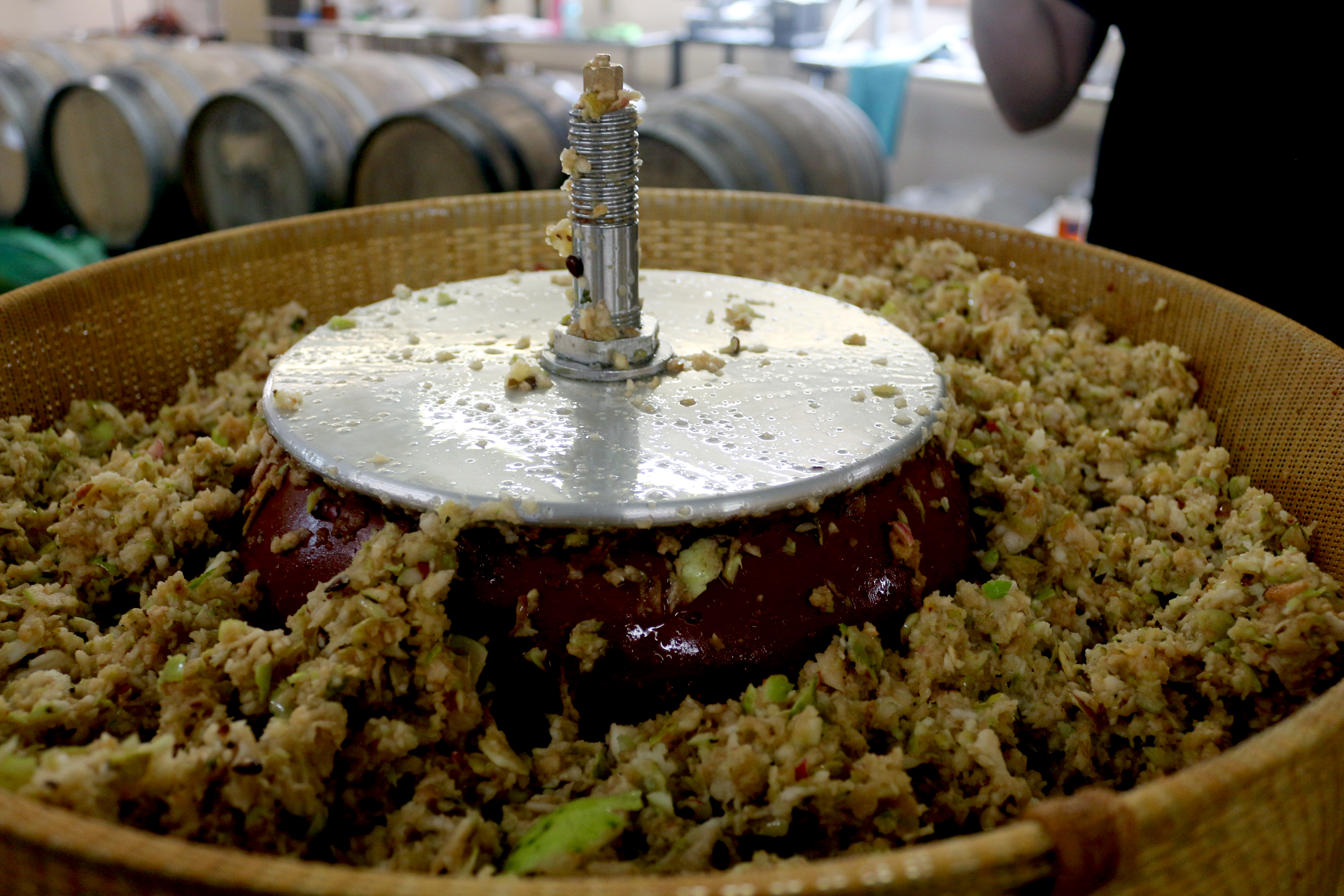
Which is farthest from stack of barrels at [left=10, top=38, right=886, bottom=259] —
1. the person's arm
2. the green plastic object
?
the person's arm

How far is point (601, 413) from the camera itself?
123 cm

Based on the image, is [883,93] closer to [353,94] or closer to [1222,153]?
[353,94]

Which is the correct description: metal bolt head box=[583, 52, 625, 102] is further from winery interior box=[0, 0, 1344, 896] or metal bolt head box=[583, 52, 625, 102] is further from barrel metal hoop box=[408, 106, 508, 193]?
barrel metal hoop box=[408, 106, 508, 193]

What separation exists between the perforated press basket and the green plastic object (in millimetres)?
1930

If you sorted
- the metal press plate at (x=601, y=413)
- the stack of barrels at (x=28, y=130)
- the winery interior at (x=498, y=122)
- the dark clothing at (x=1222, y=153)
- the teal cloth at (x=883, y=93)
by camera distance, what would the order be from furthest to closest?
the teal cloth at (x=883, y=93) → the stack of barrels at (x=28, y=130) → the winery interior at (x=498, y=122) → the dark clothing at (x=1222, y=153) → the metal press plate at (x=601, y=413)

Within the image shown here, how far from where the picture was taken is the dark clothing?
1.68 meters

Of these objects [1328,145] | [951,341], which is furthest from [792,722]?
[1328,145]

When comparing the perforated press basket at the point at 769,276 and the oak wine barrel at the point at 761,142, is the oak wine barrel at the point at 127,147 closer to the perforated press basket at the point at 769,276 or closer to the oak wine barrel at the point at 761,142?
the oak wine barrel at the point at 761,142

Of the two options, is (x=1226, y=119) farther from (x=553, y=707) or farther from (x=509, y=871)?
(x=509, y=871)

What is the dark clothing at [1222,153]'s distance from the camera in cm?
168

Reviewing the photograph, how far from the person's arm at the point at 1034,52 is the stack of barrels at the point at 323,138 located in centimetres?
85

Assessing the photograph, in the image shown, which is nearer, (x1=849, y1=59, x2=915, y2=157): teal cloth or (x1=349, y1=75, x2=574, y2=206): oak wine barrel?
(x1=349, y1=75, x2=574, y2=206): oak wine barrel

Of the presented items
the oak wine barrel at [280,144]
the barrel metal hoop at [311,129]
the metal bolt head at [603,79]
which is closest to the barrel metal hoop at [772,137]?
the oak wine barrel at [280,144]

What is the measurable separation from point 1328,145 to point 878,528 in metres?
1.12
